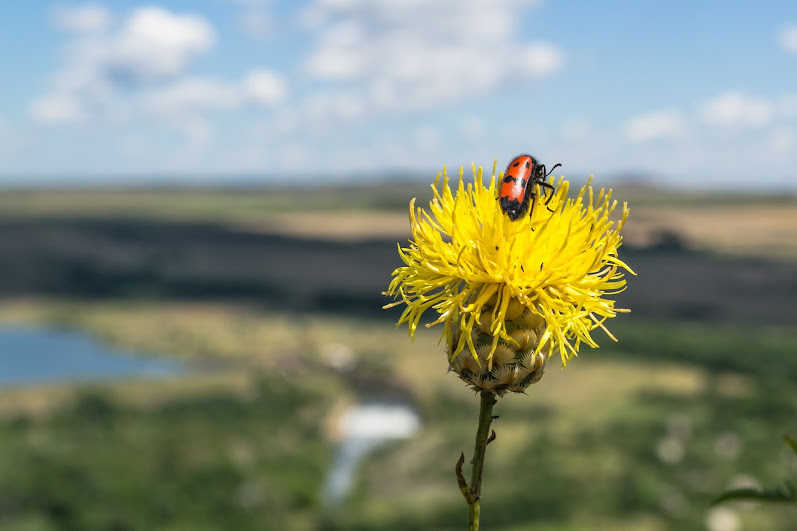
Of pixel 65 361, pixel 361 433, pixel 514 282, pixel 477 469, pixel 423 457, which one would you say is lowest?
pixel 65 361

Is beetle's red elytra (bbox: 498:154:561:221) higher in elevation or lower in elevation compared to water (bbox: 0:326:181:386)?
higher

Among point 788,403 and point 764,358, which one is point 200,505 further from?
point 764,358

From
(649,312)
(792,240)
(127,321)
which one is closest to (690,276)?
(649,312)

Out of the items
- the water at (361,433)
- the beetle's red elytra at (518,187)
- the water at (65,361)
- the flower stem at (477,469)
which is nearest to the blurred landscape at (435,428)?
the water at (361,433)

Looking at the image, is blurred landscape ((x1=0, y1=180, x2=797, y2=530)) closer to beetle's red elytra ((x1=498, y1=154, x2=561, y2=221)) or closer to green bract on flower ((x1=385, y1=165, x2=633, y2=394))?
beetle's red elytra ((x1=498, y1=154, x2=561, y2=221))

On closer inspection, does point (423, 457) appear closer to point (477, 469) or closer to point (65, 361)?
point (477, 469)

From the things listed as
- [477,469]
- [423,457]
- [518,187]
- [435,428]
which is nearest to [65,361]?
[435,428]

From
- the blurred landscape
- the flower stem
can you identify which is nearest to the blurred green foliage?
the blurred landscape
